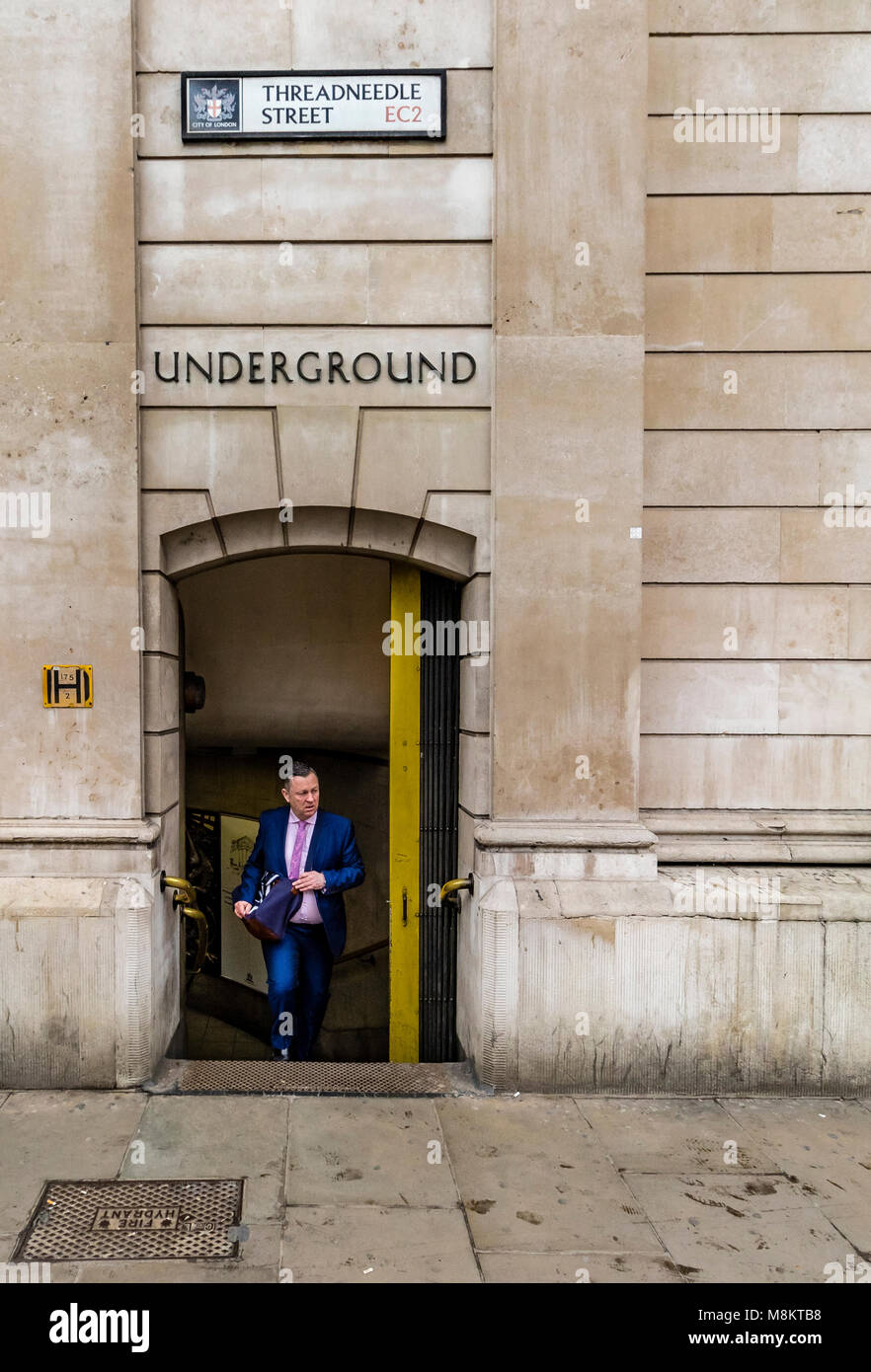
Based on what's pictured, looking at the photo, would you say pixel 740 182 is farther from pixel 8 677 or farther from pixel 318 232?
pixel 8 677

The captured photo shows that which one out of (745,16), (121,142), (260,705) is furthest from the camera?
(260,705)

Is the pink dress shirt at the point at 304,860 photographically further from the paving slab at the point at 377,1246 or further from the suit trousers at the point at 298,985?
the paving slab at the point at 377,1246

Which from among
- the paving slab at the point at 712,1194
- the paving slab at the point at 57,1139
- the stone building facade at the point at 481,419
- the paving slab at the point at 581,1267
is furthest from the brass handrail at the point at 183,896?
the paving slab at the point at 712,1194

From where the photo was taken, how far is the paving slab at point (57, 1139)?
15.0 ft

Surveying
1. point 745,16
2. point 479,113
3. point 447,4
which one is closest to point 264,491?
point 479,113

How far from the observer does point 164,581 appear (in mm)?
6301

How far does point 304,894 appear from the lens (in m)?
6.62

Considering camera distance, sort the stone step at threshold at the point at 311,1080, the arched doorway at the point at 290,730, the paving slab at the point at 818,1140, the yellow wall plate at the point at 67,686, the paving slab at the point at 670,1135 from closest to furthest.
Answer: the paving slab at the point at 818,1140
the paving slab at the point at 670,1135
the stone step at threshold at the point at 311,1080
the yellow wall plate at the point at 67,686
the arched doorway at the point at 290,730

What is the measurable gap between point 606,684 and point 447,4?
4457 mm

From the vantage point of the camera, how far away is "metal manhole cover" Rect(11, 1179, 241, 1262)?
410 cm

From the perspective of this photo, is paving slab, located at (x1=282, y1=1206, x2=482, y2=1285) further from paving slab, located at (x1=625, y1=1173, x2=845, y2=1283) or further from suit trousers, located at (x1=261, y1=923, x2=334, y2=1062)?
suit trousers, located at (x1=261, y1=923, x2=334, y2=1062)

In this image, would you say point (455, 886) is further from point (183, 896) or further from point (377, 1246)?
point (377, 1246)

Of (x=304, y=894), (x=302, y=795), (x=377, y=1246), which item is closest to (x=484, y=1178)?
(x=377, y=1246)

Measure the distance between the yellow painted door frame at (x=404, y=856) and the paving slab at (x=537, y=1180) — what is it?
1198 mm
